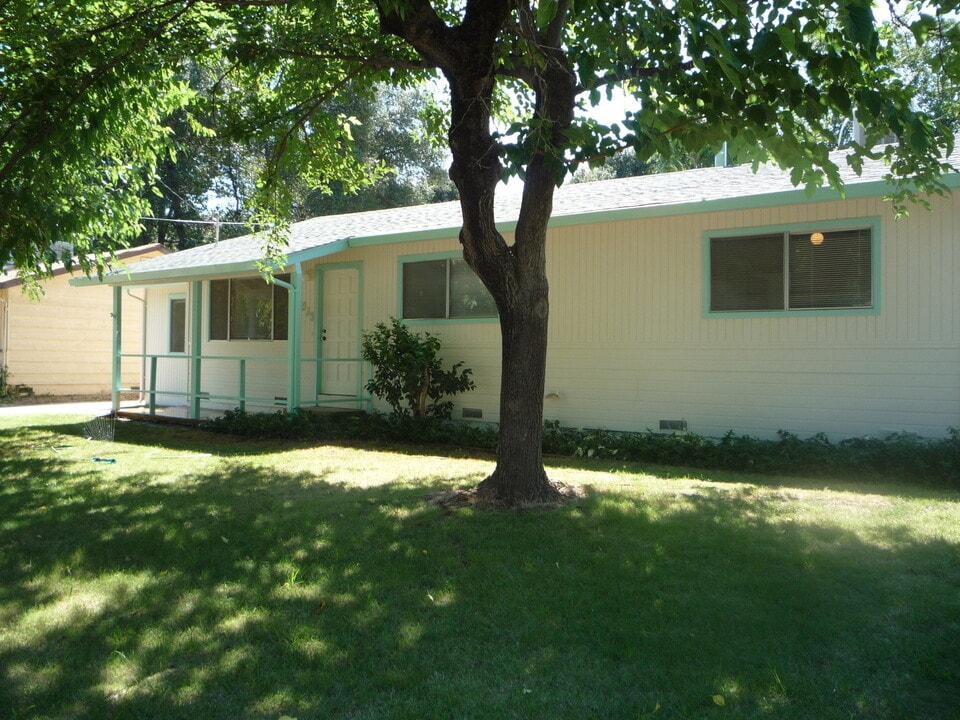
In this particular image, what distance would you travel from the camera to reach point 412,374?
1133 centimetres

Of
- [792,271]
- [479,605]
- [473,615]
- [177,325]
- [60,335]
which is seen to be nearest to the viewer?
[473,615]

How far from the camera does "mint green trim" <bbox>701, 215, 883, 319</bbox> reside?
29.2ft

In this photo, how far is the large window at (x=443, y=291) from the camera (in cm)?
1179

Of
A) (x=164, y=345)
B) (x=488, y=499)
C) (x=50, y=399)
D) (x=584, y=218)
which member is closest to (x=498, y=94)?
(x=584, y=218)

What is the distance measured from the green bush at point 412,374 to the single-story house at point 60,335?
904 cm

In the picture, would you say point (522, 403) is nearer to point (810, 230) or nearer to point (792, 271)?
point (792, 271)

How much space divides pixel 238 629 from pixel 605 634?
186 cm

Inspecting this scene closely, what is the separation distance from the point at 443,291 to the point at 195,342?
4.44 metres

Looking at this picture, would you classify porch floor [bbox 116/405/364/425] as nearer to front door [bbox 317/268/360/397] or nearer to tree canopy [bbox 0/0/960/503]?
front door [bbox 317/268/360/397]

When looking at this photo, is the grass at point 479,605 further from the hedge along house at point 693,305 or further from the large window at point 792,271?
the large window at point 792,271

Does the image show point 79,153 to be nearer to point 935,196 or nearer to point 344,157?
point 344,157

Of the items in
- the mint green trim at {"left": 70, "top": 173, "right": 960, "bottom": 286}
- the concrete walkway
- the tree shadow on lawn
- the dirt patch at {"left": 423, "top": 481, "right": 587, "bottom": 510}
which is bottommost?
the tree shadow on lawn

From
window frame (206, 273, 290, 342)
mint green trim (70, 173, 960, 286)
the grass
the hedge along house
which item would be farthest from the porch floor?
the grass

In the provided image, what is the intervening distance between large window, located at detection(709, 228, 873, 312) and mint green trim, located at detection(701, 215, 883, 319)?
4 centimetres
